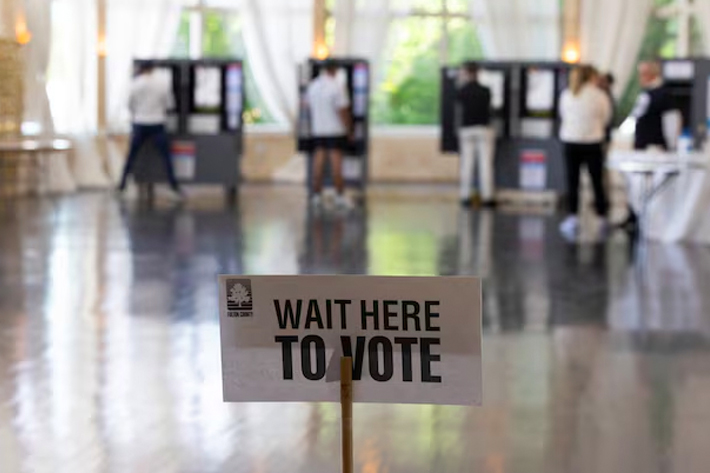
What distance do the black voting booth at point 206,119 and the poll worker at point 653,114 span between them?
5.95m

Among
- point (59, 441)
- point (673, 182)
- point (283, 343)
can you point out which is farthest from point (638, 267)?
point (283, 343)

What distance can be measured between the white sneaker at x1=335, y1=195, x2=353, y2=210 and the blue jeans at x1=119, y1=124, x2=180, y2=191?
7.10 ft

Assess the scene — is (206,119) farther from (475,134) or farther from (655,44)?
(655,44)

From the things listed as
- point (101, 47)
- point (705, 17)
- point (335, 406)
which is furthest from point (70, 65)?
point (335, 406)

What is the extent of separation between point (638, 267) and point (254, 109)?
11072 mm

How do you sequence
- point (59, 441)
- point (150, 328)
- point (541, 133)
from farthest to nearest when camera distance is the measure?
1. point (541, 133)
2. point (150, 328)
3. point (59, 441)

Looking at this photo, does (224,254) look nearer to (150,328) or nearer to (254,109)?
(150,328)

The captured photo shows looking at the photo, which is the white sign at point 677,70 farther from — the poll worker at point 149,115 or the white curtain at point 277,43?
the white curtain at point 277,43

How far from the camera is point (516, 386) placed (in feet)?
17.5

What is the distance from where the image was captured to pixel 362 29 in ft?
63.2

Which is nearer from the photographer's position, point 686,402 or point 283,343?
point 283,343

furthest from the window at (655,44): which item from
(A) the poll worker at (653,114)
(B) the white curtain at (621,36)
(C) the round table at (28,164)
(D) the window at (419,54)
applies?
(C) the round table at (28,164)

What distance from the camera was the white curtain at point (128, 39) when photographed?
17.4 m

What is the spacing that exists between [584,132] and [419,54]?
343 inches
